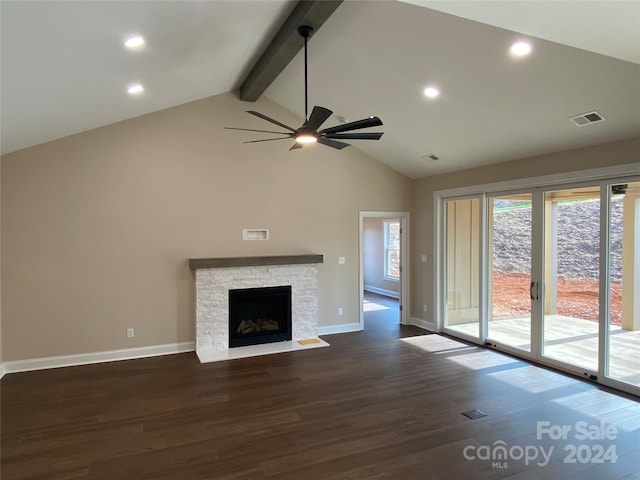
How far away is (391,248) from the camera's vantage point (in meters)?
10.7

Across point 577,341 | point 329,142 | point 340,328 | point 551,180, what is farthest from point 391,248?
point 329,142

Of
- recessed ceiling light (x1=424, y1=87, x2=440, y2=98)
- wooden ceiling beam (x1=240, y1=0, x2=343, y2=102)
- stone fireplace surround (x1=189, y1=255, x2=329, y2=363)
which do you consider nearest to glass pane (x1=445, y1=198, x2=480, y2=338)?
recessed ceiling light (x1=424, y1=87, x2=440, y2=98)

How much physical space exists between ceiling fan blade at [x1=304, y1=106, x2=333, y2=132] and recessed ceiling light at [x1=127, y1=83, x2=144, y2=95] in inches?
88.6

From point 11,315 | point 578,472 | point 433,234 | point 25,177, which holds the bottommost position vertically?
point 578,472

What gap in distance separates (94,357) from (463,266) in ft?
19.3

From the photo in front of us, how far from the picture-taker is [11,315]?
190 inches

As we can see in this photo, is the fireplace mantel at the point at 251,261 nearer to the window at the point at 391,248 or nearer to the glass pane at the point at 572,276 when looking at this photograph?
the glass pane at the point at 572,276

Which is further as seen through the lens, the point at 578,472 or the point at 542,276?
the point at 542,276

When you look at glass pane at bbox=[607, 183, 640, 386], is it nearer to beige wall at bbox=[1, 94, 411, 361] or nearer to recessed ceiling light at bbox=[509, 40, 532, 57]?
recessed ceiling light at bbox=[509, 40, 532, 57]

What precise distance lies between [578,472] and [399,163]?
16.9 ft

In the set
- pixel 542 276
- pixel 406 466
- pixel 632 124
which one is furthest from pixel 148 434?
pixel 632 124

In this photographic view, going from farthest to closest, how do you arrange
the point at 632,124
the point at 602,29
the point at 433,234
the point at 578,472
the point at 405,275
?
the point at 405,275 → the point at 433,234 → the point at 632,124 → the point at 578,472 → the point at 602,29

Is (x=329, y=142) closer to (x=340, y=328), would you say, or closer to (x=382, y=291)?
(x=340, y=328)

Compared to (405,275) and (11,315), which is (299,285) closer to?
(405,275)
